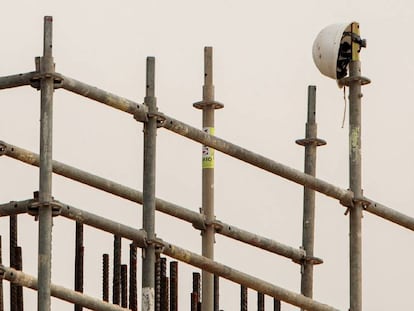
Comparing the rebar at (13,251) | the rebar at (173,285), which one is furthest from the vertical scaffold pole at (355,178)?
the rebar at (13,251)

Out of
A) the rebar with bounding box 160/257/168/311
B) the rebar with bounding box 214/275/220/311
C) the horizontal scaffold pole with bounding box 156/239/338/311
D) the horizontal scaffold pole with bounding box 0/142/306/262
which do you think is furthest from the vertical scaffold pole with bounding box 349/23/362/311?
the rebar with bounding box 160/257/168/311

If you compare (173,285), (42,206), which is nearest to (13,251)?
(42,206)

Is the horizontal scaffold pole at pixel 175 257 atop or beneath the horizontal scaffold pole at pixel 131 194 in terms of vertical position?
beneath

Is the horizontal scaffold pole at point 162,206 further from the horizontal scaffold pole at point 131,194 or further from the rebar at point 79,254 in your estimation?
the rebar at point 79,254

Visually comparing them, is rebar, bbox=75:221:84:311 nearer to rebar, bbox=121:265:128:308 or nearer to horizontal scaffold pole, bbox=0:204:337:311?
rebar, bbox=121:265:128:308

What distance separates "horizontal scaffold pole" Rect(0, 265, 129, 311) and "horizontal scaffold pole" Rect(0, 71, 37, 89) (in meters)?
2.05

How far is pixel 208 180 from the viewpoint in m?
34.2

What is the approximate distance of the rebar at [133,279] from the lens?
31.2m

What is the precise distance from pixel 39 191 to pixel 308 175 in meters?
4.91

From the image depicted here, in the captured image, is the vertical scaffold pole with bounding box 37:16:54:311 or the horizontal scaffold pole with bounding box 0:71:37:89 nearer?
the vertical scaffold pole with bounding box 37:16:54:311

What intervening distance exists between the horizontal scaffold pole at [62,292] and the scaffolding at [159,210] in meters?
0.01

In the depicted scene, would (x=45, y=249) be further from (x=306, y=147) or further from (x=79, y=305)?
(x=306, y=147)

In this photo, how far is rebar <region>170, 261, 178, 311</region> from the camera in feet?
104

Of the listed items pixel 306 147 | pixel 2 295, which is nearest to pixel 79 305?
pixel 2 295
